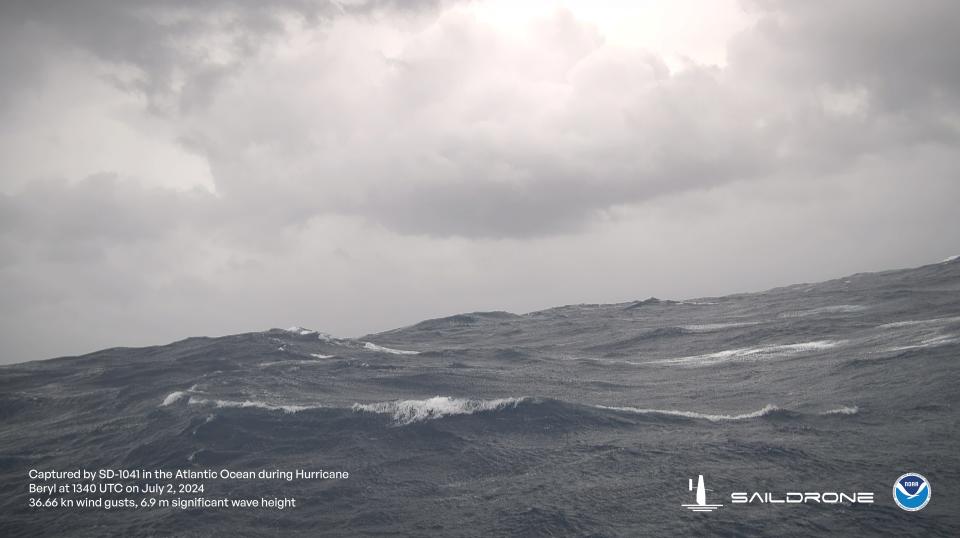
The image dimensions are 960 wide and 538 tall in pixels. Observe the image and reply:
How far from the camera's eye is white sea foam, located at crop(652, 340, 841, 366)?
33562mm

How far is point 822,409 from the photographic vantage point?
20.0 m

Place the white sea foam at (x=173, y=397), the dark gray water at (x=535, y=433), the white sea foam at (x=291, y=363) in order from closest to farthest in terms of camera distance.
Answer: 1. the dark gray water at (x=535, y=433)
2. the white sea foam at (x=173, y=397)
3. the white sea foam at (x=291, y=363)

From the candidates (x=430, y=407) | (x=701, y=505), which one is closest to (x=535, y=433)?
(x=430, y=407)

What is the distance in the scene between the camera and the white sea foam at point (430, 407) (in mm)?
22703

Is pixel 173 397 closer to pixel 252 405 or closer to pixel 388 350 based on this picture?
pixel 252 405

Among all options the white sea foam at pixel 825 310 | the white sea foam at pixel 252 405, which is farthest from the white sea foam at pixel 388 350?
the white sea foam at pixel 825 310

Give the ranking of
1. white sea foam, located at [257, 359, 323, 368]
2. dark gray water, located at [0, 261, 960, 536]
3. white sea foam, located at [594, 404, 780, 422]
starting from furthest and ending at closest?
1. white sea foam, located at [257, 359, 323, 368]
2. white sea foam, located at [594, 404, 780, 422]
3. dark gray water, located at [0, 261, 960, 536]

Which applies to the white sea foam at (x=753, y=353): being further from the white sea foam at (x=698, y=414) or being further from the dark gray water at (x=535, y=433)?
the white sea foam at (x=698, y=414)

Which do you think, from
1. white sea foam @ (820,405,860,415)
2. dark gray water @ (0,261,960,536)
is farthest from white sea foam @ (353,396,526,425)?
white sea foam @ (820,405,860,415)

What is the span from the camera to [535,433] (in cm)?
2014

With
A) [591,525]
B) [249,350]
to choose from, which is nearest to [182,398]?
[249,350]

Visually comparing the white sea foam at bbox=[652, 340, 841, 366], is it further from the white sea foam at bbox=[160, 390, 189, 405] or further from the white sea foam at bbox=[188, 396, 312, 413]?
the white sea foam at bbox=[160, 390, 189, 405]

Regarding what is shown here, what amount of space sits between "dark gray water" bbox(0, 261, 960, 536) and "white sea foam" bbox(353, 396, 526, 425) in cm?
13

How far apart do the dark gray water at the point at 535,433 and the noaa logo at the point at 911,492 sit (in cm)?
27
